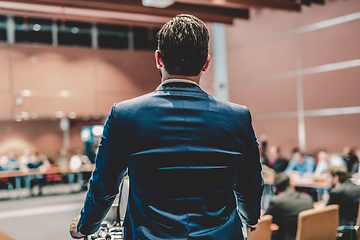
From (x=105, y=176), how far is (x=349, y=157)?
673cm

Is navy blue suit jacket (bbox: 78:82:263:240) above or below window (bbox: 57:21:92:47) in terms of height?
below

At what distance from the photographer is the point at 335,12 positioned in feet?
24.0

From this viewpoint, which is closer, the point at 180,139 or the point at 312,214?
the point at 180,139

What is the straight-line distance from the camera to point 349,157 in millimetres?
6527

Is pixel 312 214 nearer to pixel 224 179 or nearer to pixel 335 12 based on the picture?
pixel 224 179

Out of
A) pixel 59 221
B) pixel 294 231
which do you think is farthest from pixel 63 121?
pixel 294 231

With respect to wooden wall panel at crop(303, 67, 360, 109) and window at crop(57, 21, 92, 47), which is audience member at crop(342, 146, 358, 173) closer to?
wooden wall panel at crop(303, 67, 360, 109)

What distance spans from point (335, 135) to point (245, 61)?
3.44 metres

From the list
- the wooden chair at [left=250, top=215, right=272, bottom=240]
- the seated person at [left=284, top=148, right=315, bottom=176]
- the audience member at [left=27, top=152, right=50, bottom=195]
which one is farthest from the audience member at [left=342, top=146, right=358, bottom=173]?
the audience member at [left=27, top=152, right=50, bottom=195]

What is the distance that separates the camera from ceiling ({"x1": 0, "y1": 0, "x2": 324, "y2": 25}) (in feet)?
25.7

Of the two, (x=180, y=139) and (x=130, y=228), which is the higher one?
(x=180, y=139)

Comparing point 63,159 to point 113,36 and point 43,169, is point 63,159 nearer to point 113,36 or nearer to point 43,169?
point 43,169

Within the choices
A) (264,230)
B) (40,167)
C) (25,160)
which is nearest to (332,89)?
(264,230)

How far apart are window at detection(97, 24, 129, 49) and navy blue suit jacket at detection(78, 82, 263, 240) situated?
1092 cm
